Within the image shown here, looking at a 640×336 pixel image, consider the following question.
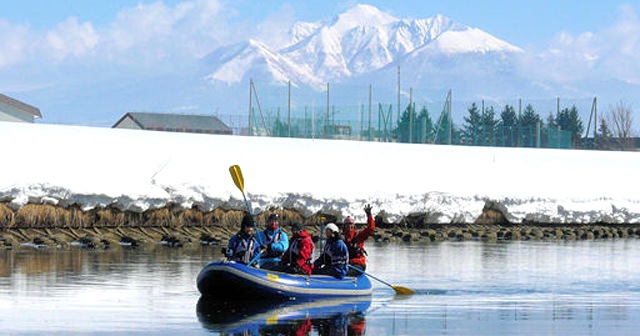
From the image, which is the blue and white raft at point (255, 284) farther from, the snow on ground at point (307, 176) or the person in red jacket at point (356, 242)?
the snow on ground at point (307, 176)

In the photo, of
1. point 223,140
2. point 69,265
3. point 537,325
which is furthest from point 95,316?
point 223,140

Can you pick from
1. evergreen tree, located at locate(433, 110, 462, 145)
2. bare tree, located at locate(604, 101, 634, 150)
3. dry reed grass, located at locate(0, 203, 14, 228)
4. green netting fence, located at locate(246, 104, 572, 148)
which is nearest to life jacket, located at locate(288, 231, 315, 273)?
dry reed grass, located at locate(0, 203, 14, 228)

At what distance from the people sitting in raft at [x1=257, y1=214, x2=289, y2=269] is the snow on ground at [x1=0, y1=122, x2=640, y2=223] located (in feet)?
37.8

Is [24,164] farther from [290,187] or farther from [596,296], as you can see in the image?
[596,296]

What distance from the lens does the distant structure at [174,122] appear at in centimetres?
7275

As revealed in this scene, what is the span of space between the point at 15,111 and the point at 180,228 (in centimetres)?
3162

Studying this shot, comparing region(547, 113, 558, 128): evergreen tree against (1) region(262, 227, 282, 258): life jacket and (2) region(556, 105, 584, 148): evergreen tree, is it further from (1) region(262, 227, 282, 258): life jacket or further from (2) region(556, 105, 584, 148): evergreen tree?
(1) region(262, 227, 282, 258): life jacket

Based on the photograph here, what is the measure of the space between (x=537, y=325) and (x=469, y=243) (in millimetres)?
19130

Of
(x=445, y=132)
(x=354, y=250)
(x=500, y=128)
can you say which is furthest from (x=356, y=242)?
(x=500, y=128)

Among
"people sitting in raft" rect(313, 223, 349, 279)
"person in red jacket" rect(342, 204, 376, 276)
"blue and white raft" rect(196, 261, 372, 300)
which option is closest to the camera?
"blue and white raft" rect(196, 261, 372, 300)

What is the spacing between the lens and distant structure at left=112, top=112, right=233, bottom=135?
239 ft

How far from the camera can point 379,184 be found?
40531mm

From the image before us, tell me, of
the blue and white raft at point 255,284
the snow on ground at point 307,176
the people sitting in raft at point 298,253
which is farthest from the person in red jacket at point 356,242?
the snow on ground at point 307,176

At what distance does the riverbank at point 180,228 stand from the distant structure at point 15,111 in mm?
28711
